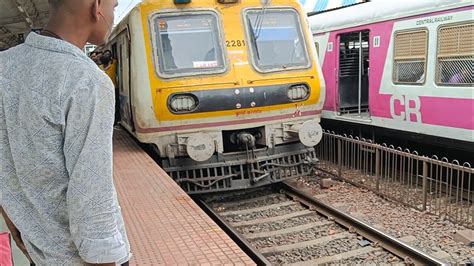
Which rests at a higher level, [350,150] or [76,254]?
[76,254]

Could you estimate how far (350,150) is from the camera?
858 centimetres

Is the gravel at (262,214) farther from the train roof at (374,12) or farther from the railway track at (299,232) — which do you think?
the train roof at (374,12)

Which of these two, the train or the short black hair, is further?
the train

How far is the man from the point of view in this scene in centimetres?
135

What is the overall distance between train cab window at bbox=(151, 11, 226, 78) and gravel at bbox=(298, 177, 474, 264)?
2.43 meters

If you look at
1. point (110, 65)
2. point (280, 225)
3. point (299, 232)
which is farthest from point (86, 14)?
point (110, 65)

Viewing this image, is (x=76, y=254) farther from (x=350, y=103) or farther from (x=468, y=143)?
(x=350, y=103)

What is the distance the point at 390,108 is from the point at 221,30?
3370mm

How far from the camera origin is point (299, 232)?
5.20 m

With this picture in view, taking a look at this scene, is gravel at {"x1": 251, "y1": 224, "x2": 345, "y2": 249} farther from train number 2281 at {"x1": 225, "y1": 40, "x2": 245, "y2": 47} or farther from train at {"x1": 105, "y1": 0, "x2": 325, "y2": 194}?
train number 2281 at {"x1": 225, "y1": 40, "x2": 245, "y2": 47}

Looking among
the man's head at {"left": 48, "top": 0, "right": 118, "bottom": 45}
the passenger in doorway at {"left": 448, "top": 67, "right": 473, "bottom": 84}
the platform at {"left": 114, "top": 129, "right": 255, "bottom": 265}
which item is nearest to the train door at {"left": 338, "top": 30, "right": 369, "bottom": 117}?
the passenger in doorway at {"left": 448, "top": 67, "right": 473, "bottom": 84}

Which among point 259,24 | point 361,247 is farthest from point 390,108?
point 361,247

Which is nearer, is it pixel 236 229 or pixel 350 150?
pixel 236 229

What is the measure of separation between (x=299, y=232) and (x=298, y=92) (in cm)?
198
